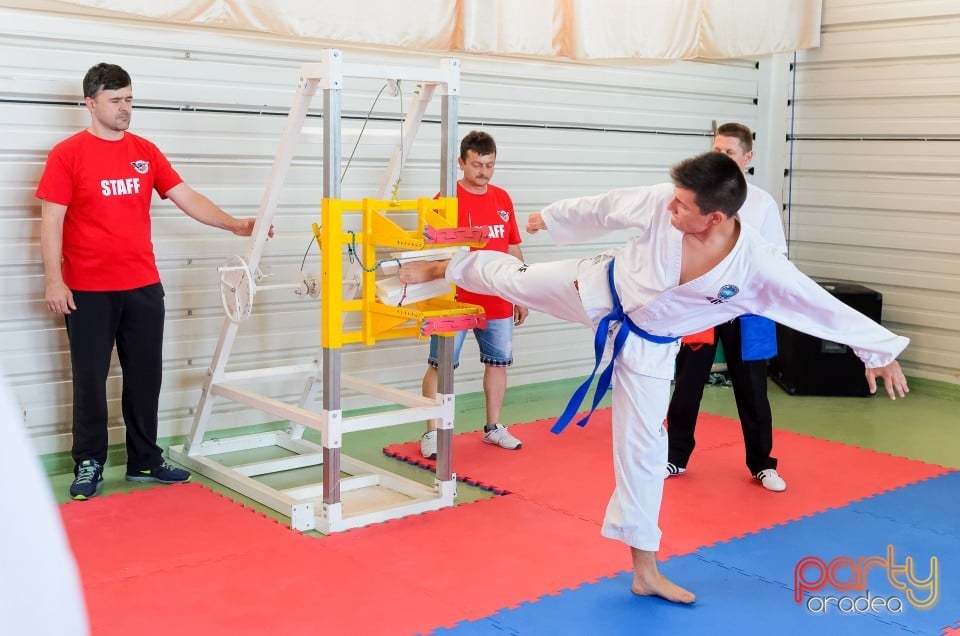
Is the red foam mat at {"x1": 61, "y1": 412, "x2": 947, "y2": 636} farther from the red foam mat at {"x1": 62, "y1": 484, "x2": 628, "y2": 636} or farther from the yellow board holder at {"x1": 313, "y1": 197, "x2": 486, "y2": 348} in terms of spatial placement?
the yellow board holder at {"x1": 313, "y1": 197, "x2": 486, "y2": 348}

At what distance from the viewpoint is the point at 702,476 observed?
16.7ft

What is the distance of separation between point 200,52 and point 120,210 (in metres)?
1.04

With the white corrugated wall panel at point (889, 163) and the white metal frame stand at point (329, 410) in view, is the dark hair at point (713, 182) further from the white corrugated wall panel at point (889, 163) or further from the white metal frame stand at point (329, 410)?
the white corrugated wall panel at point (889, 163)

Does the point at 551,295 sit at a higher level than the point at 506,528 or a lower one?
higher

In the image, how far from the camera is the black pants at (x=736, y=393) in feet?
16.0

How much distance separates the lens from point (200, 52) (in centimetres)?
509

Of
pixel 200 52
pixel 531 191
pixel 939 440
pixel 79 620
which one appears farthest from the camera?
pixel 531 191

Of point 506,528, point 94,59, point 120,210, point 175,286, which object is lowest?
point 506,528

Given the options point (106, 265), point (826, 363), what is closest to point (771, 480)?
point (826, 363)

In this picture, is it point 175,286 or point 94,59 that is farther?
point 175,286

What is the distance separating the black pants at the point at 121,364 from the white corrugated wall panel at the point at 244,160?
342 mm

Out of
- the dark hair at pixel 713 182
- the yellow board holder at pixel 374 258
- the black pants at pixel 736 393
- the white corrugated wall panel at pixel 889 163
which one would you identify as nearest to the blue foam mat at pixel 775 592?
the black pants at pixel 736 393

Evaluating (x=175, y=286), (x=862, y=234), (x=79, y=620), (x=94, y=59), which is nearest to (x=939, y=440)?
(x=862, y=234)

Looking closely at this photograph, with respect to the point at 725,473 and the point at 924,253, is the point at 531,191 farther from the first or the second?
the point at 924,253
